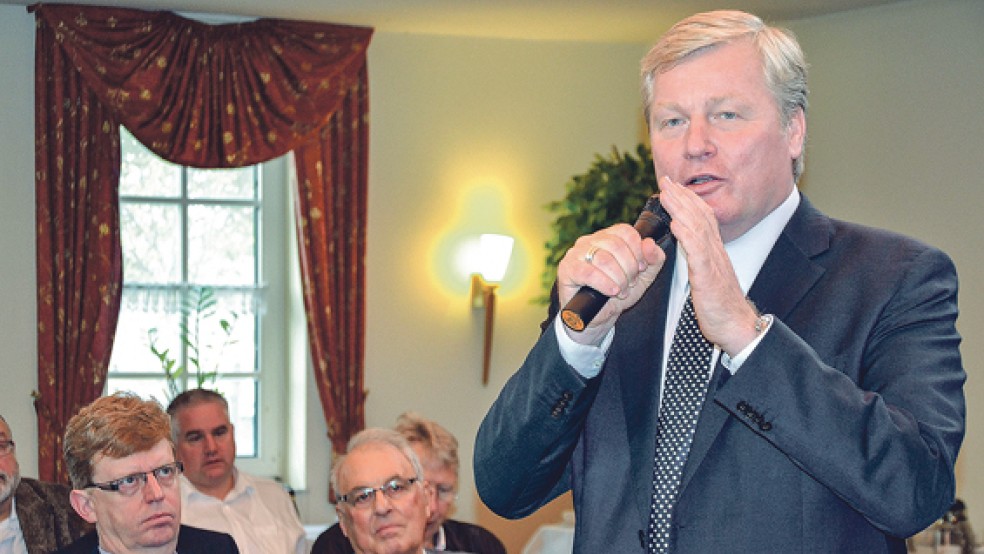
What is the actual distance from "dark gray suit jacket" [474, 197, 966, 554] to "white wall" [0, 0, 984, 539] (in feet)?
16.7

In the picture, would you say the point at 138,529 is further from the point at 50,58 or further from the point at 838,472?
the point at 50,58

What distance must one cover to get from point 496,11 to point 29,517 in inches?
146

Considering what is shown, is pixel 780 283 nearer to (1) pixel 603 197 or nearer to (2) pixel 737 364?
(2) pixel 737 364

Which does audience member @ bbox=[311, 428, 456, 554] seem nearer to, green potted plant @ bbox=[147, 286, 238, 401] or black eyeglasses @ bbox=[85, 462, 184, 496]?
black eyeglasses @ bbox=[85, 462, 184, 496]

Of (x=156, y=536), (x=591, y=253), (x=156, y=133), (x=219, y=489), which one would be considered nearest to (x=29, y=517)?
(x=156, y=536)

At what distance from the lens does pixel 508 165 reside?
7.40 m

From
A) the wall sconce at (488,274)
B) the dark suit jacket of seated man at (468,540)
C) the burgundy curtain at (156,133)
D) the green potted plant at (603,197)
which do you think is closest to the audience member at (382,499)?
the dark suit jacket of seated man at (468,540)

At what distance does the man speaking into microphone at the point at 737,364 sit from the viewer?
1.33 m

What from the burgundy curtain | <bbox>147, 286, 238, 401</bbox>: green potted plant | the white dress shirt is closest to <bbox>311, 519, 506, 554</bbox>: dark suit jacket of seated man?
the white dress shirt

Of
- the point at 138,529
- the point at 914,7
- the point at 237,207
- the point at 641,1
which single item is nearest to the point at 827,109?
the point at 914,7

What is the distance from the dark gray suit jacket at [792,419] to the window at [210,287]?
18.1ft

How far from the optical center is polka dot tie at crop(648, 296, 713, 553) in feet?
4.72

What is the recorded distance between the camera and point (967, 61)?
248 inches

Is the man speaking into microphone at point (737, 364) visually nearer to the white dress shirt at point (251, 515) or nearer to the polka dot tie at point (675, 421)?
the polka dot tie at point (675, 421)
